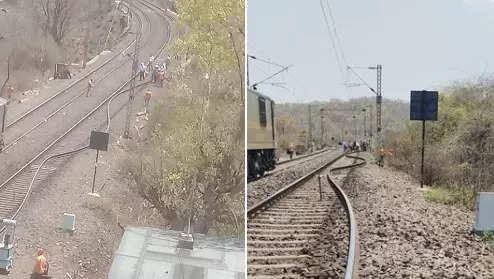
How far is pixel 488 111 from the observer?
4730 millimetres

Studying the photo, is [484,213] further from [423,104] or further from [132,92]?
[132,92]

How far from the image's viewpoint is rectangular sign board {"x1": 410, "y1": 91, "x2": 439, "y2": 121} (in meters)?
2.73

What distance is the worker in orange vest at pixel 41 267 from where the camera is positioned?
76.2 inches

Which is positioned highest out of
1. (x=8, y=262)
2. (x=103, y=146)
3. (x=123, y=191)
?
(x=103, y=146)

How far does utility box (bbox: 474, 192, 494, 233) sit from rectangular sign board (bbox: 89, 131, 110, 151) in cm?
196

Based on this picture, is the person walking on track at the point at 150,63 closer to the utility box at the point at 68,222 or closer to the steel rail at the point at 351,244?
the utility box at the point at 68,222

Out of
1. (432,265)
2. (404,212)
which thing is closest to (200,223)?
(432,265)

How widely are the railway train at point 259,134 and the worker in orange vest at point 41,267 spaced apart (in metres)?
A: 0.90

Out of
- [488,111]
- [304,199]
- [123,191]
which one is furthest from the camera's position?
[488,111]

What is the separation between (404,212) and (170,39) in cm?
203

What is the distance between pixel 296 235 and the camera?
306 centimetres

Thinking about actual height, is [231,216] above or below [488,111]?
below

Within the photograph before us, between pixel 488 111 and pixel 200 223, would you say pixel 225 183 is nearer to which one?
pixel 200 223

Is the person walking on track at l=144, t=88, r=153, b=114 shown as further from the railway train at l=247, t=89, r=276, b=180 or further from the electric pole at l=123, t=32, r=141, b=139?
the railway train at l=247, t=89, r=276, b=180
